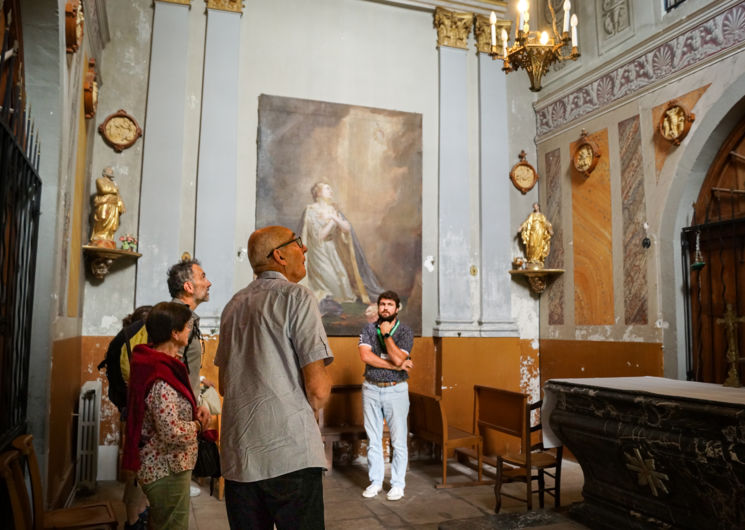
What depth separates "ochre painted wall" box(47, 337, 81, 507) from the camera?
4109 mm

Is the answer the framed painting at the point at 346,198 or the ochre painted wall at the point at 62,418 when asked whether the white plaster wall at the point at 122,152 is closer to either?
the ochre painted wall at the point at 62,418

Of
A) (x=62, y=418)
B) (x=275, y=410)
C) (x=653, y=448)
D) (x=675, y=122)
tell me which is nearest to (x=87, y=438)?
(x=62, y=418)

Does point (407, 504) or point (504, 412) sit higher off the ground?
point (504, 412)

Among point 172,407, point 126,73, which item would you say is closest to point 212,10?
point 126,73

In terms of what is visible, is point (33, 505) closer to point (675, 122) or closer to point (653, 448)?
point (653, 448)

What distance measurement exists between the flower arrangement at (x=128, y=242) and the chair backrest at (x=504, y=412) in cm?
373

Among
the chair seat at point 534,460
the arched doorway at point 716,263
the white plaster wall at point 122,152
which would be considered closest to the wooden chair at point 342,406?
the chair seat at point 534,460

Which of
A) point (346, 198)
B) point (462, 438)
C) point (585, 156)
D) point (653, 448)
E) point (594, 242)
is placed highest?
point (585, 156)

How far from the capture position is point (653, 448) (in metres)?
3.51

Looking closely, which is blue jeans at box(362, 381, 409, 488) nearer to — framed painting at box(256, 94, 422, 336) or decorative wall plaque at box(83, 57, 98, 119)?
framed painting at box(256, 94, 422, 336)

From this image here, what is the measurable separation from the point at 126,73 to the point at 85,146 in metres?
1.29

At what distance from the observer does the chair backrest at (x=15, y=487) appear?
8.51 feet

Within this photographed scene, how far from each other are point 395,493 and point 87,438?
281 centimetres

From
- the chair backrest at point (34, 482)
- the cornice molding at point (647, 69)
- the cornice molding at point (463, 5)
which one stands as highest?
the cornice molding at point (463, 5)
